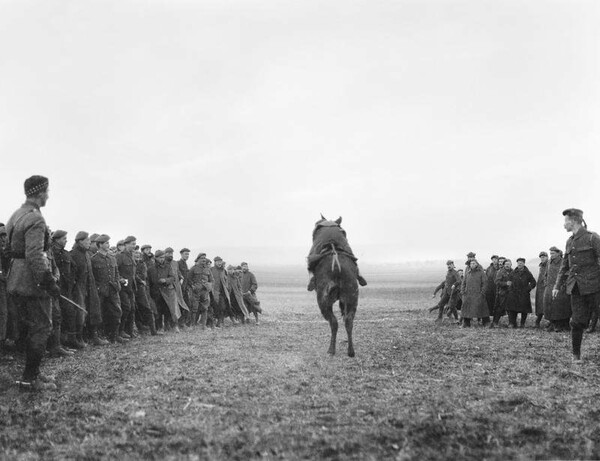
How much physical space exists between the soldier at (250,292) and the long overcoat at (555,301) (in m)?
10.5

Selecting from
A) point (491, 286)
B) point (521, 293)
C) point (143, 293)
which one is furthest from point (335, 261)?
point (491, 286)

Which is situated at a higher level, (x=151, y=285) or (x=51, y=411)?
(x=151, y=285)

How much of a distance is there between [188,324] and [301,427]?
13.8 metres

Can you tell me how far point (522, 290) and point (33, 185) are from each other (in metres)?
15.7

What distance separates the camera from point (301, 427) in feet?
17.8

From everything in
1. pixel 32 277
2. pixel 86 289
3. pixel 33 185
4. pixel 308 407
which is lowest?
pixel 308 407

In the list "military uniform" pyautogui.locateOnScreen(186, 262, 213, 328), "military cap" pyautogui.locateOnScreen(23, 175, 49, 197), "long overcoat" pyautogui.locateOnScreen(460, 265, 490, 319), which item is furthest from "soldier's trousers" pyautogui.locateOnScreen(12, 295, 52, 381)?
"long overcoat" pyautogui.locateOnScreen(460, 265, 490, 319)

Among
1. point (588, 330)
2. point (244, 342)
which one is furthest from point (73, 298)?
point (588, 330)

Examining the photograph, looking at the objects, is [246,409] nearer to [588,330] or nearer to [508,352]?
[508,352]

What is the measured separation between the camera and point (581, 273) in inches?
387

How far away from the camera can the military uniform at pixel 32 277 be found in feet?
23.6

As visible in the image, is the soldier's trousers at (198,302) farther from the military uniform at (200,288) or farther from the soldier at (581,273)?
the soldier at (581,273)

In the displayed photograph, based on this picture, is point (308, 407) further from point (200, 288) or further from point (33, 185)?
point (200, 288)

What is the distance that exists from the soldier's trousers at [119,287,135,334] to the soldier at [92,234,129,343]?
19.7 inches
